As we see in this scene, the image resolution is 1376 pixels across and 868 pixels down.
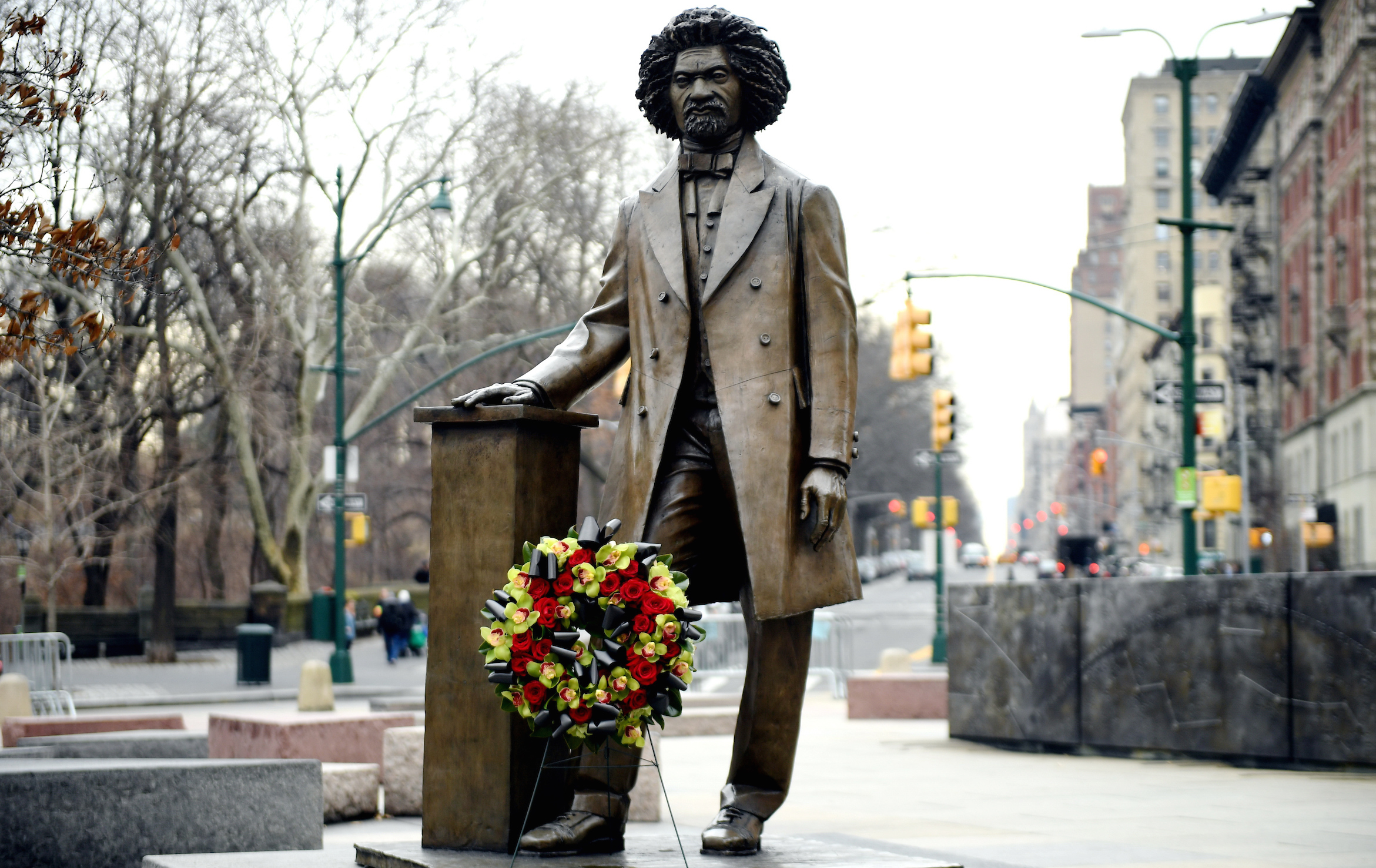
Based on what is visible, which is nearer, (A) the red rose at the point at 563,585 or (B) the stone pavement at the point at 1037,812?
(A) the red rose at the point at 563,585

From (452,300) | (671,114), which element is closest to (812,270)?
(671,114)

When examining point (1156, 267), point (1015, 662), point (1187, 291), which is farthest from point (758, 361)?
point (1156, 267)

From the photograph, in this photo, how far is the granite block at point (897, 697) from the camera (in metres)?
18.7

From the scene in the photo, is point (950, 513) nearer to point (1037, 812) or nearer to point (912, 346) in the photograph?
point (912, 346)

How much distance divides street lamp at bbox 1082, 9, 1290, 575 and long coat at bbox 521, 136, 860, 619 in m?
14.4

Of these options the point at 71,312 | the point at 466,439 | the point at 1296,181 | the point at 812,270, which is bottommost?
the point at 466,439

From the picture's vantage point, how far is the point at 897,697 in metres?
18.7

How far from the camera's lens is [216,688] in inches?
1143

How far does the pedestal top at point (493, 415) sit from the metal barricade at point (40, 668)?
14881mm

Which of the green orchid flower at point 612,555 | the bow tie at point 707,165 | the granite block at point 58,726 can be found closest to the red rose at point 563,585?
the green orchid flower at point 612,555

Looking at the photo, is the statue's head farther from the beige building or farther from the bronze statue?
the beige building

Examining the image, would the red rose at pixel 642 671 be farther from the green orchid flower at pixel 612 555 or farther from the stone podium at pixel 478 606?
the stone podium at pixel 478 606

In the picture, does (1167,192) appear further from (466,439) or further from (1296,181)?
(466,439)

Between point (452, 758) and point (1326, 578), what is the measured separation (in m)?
8.09
